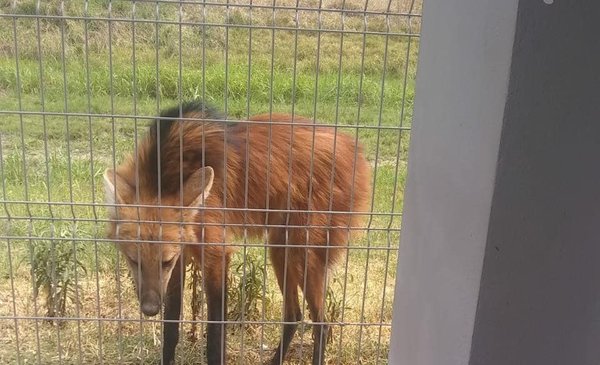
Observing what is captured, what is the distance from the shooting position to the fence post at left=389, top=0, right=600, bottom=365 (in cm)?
164

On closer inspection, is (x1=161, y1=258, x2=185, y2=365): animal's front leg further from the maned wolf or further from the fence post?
the fence post

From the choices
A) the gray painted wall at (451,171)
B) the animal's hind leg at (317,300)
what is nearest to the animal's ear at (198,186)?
the animal's hind leg at (317,300)

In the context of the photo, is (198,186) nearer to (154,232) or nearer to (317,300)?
(154,232)

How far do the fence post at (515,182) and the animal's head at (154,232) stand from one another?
1.74 metres

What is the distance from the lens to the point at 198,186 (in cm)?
355

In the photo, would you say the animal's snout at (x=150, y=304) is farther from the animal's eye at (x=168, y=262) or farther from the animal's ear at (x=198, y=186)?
the animal's ear at (x=198, y=186)

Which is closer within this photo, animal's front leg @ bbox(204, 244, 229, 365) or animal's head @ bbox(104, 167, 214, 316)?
animal's head @ bbox(104, 167, 214, 316)

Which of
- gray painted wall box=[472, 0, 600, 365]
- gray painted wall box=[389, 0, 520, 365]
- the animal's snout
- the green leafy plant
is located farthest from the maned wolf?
gray painted wall box=[472, 0, 600, 365]

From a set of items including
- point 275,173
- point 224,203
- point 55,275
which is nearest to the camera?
point 224,203

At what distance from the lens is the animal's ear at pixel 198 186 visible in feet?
11.4

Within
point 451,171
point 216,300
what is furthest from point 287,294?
point 451,171

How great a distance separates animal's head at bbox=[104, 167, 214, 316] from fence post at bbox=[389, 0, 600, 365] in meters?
1.74

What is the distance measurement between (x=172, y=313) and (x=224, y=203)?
102 centimetres

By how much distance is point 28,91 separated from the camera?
727cm
